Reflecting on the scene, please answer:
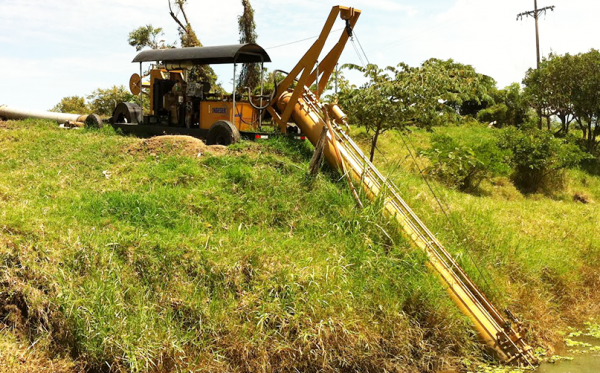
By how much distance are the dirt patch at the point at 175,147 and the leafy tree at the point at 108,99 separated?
Answer: 14006 mm

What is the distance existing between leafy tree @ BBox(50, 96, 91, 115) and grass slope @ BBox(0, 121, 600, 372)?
16.5 metres

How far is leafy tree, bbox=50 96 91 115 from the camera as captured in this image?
24719 millimetres

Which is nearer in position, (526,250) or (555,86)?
(526,250)

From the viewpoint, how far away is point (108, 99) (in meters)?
24.2

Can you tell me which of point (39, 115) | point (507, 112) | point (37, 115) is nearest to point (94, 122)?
point (39, 115)

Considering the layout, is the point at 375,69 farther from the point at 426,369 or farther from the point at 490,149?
the point at 426,369

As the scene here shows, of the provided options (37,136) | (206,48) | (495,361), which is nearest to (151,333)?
(495,361)

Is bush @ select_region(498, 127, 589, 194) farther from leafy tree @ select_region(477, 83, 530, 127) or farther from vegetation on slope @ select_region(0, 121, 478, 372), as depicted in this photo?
vegetation on slope @ select_region(0, 121, 478, 372)

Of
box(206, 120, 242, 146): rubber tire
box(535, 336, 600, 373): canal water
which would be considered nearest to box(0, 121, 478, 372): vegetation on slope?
box(535, 336, 600, 373): canal water

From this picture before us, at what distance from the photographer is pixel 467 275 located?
24.8 ft

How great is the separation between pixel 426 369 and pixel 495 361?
97 cm

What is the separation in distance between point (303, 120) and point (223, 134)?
1.71 meters

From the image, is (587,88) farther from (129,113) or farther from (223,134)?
(129,113)

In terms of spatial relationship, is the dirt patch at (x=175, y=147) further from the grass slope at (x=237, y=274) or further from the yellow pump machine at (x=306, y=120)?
the yellow pump machine at (x=306, y=120)
